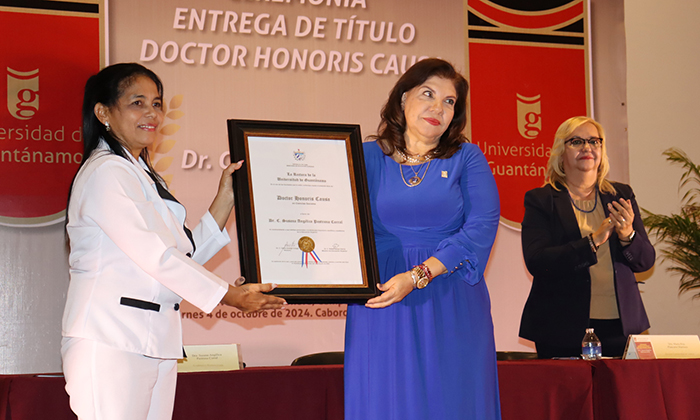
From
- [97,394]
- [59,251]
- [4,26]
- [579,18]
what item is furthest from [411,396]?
[579,18]

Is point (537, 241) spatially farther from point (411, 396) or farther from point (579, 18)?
point (579, 18)

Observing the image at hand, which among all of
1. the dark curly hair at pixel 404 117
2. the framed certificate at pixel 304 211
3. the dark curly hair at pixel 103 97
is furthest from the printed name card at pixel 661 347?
the dark curly hair at pixel 103 97

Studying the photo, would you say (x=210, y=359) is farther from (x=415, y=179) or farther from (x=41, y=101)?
(x=41, y=101)

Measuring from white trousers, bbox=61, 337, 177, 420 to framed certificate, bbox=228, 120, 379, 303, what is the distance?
458mm

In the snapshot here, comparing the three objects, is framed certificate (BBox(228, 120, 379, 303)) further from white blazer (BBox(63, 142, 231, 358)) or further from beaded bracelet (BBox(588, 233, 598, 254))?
beaded bracelet (BBox(588, 233, 598, 254))

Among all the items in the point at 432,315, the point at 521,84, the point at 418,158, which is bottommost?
the point at 432,315

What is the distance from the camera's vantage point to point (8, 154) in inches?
162

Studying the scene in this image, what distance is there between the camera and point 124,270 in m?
1.91

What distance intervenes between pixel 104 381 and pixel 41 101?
293 cm

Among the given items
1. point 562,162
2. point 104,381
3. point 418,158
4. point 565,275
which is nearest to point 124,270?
point 104,381

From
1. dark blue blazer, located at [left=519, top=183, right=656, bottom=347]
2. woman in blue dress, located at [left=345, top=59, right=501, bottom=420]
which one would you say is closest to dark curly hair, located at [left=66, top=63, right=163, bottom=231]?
woman in blue dress, located at [left=345, top=59, right=501, bottom=420]

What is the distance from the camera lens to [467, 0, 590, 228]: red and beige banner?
4902mm

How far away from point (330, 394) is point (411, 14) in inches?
121

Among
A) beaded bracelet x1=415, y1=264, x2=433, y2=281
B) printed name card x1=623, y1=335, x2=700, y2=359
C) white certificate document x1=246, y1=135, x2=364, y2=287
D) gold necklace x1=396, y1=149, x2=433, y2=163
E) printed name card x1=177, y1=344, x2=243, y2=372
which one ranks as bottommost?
printed name card x1=623, y1=335, x2=700, y2=359
